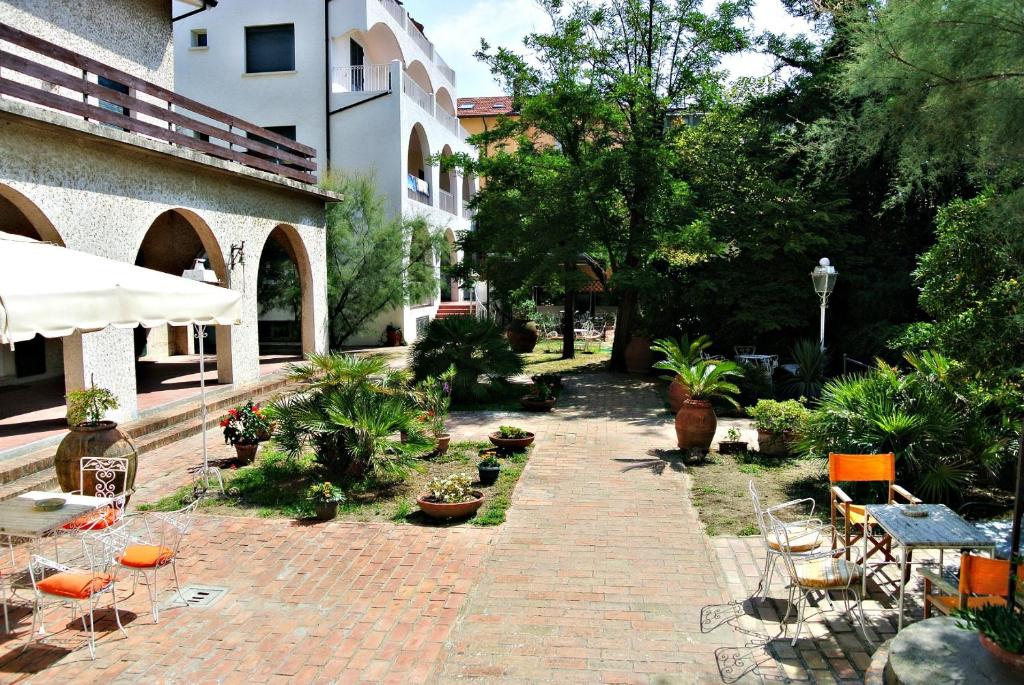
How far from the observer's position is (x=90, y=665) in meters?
4.97

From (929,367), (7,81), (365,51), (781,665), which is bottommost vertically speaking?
(781,665)

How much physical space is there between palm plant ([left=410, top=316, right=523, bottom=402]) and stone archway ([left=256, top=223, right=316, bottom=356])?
4372 millimetres

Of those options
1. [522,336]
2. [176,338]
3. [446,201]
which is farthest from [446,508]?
[446,201]

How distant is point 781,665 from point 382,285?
17733 mm

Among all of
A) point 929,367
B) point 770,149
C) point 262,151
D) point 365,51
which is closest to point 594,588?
point 929,367

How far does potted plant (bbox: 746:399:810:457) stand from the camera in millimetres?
10805

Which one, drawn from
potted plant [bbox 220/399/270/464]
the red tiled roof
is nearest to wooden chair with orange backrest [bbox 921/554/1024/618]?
potted plant [bbox 220/399/270/464]

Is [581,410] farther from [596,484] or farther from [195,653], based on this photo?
[195,653]

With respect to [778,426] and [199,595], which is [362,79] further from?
[199,595]

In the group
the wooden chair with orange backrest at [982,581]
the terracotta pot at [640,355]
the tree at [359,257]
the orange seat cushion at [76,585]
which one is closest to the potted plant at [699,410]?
the wooden chair with orange backrest at [982,581]

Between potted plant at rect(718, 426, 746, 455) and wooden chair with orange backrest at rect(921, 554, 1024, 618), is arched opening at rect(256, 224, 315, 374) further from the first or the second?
wooden chair with orange backrest at rect(921, 554, 1024, 618)

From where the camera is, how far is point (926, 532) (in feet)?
16.8

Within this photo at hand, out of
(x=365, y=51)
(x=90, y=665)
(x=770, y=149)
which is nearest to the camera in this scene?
(x=90, y=665)

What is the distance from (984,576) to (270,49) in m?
25.3
